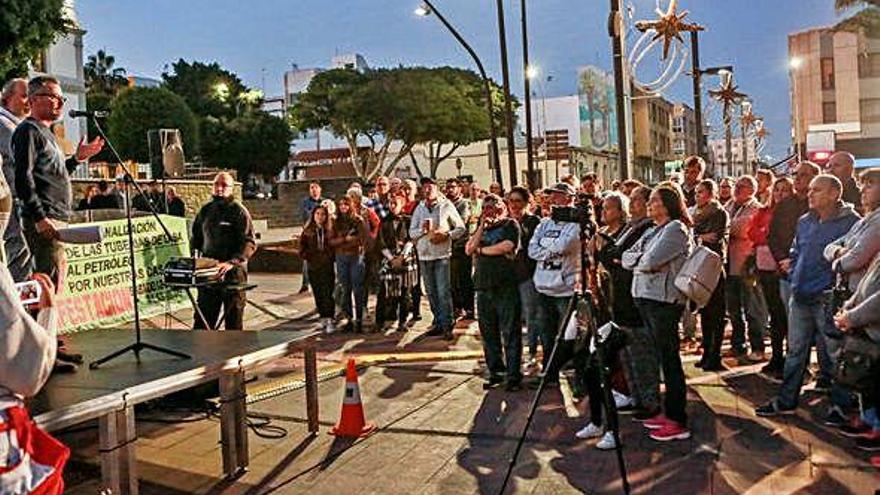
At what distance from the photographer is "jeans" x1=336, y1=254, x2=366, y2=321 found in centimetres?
1047

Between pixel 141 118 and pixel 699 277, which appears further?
pixel 141 118

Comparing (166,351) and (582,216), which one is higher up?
(582,216)

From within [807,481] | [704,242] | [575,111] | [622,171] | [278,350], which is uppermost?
[575,111]

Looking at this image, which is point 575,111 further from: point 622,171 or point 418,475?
point 418,475

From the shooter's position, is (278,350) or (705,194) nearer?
(278,350)

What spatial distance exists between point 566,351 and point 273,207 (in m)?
35.4

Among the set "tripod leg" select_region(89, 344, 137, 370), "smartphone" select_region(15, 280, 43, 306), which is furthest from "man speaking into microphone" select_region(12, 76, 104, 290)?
"smartphone" select_region(15, 280, 43, 306)

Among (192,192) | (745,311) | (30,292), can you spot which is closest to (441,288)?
(745,311)

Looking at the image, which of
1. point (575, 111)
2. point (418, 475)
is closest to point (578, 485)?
point (418, 475)

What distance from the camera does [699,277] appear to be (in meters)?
5.39

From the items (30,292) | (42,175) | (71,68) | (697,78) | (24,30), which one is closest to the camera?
(30,292)

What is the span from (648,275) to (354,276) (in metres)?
5.57

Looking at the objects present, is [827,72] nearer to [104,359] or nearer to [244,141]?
[244,141]

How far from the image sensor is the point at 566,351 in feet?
18.5
